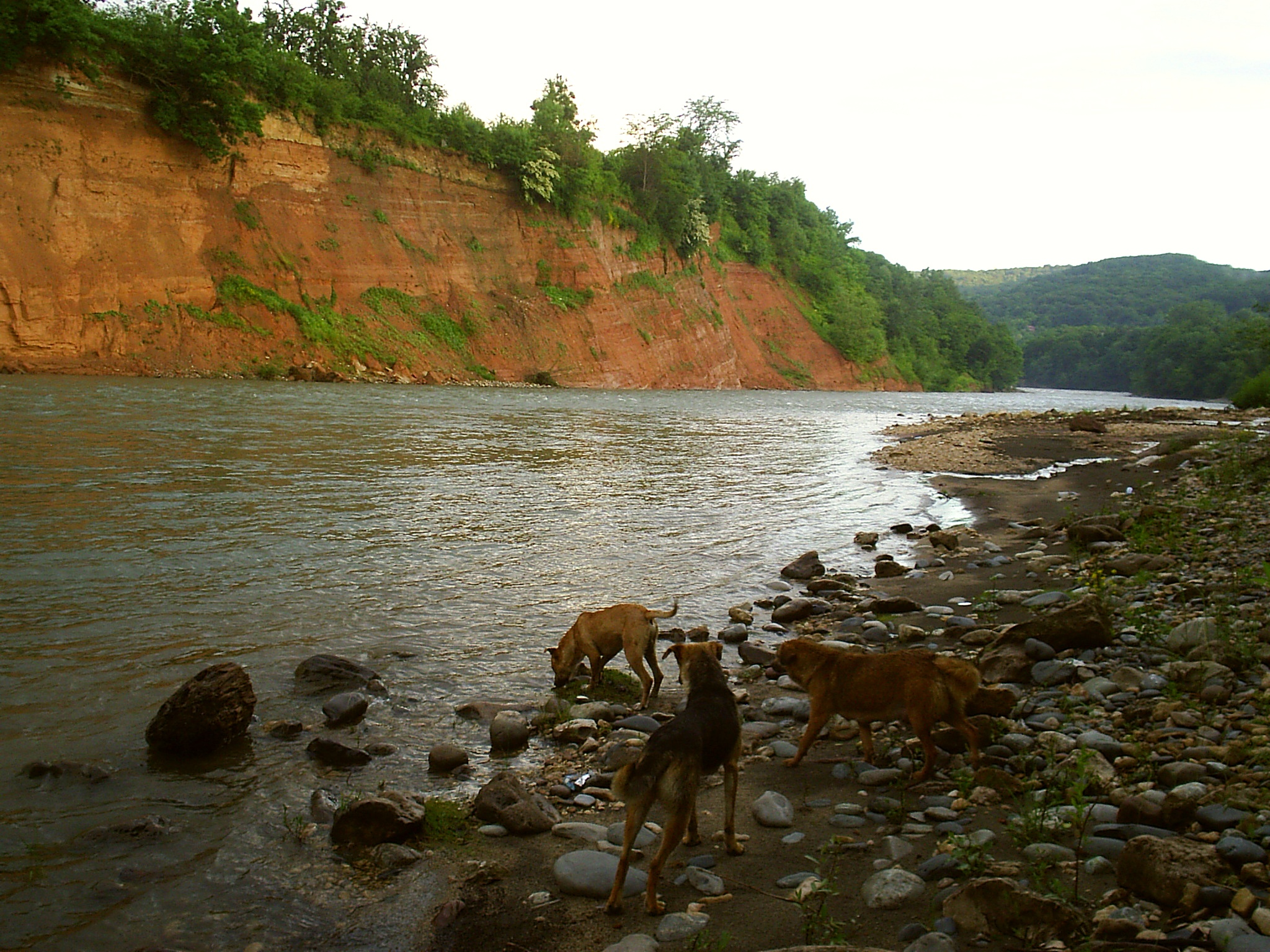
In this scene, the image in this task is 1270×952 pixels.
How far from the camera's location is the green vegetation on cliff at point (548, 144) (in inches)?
1336

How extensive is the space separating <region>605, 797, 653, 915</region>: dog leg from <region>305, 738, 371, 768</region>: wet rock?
79.6 inches

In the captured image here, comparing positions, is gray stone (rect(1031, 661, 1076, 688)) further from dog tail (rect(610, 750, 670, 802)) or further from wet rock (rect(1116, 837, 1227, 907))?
dog tail (rect(610, 750, 670, 802))

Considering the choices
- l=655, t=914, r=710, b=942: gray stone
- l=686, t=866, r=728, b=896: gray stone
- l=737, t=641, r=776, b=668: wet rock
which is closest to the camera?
l=655, t=914, r=710, b=942: gray stone

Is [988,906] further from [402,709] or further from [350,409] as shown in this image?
[350,409]

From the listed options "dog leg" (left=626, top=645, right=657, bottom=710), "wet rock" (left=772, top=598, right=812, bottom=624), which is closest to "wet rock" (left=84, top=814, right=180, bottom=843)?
"dog leg" (left=626, top=645, right=657, bottom=710)

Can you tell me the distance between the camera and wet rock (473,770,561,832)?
161 inches

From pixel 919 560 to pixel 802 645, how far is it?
579cm

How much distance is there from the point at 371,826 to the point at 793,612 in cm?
480

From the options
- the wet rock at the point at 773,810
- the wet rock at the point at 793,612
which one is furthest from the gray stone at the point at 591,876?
the wet rock at the point at 793,612

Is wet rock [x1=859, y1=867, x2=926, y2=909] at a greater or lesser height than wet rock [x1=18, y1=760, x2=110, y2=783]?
greater

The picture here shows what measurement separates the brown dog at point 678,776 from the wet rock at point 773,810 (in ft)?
0.59

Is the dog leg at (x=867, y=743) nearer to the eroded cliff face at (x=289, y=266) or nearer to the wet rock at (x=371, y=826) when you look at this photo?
the wet rock at (x=371, y=826)

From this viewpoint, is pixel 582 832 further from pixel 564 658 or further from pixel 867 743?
pixel 564 658

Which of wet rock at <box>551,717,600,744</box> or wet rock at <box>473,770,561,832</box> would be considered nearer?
wet rock at <box>473,770,561,832</box>
